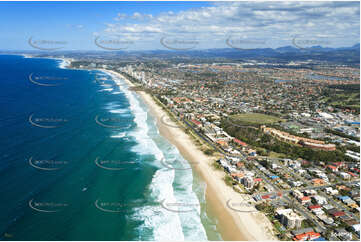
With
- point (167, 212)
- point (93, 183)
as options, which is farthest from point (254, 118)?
point (93, 183)

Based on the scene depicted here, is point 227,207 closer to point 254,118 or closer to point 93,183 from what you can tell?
point 93,183

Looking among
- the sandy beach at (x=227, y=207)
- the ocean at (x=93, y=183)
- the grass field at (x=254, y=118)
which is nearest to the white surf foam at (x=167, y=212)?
the ocean at (x=93, y=183)

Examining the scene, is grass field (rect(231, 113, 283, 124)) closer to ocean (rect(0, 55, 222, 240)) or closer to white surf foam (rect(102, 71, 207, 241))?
ocean (rect(0, 55, 222, 240))

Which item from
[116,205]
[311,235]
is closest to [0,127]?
[116,205]

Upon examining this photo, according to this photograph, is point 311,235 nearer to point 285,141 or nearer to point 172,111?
point 285,141

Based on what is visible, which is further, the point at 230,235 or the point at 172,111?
the point at 172,111

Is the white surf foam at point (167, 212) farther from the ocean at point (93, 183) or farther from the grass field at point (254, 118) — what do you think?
the grass field at point (254, 118)
